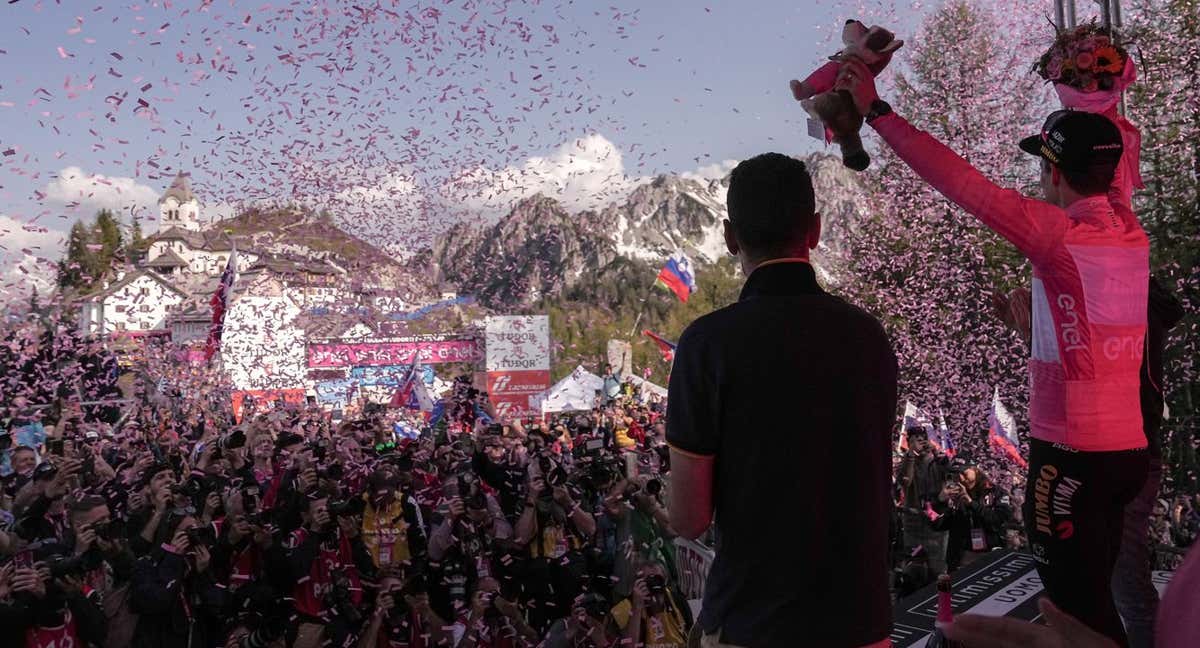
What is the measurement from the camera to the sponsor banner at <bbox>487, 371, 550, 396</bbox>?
30.5m

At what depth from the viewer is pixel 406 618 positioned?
6.70m

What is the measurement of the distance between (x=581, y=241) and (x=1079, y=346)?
110 m

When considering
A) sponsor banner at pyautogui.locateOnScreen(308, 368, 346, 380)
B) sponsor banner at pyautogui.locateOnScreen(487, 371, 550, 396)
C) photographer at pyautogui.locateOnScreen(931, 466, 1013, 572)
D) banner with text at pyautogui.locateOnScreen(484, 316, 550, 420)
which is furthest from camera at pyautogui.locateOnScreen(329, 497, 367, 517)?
banner with text at pyautogui.locateOnScreen(484, 316, 550, 420)

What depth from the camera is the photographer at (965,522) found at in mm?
8586

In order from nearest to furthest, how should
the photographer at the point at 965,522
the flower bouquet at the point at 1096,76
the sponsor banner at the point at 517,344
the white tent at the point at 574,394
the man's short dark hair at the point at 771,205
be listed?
the man's short dark hair at the point at 771,205, the flower bouquet at the point at 1096,76, the photographer at the point at 965,522, the white tent at the point at 574,394, the sponsor banner at the point at 517,344

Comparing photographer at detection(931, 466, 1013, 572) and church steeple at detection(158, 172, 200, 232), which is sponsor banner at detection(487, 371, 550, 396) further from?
church steeple at detection(158, 172, 200, 232)

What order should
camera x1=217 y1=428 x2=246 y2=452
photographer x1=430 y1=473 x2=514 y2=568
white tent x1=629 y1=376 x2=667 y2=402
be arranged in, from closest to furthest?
photographer x1=430 y1=473 x2=514 y2=568
camera x1=217 y1=428 x2=246 y2=452
white tent x1=629 y1=376 x2=667 y2=402

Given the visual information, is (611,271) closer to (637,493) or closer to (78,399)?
(78,399)

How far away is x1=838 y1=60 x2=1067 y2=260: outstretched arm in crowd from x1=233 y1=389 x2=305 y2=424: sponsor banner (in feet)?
65.0

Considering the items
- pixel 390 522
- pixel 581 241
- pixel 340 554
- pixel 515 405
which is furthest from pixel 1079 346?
pixel 581 241

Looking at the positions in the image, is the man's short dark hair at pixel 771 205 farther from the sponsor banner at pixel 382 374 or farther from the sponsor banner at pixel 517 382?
the sponsor banner at pixel 517 382

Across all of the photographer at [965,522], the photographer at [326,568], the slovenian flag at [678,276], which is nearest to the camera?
the photographer at [326,568]

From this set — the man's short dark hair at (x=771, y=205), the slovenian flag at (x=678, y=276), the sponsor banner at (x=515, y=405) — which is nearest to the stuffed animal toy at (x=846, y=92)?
the man's short dark hair at (x=771, y=205)

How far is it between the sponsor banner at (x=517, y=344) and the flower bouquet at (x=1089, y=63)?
28.1 meters
